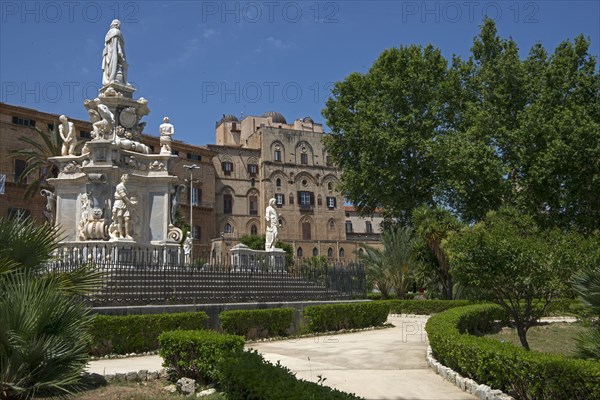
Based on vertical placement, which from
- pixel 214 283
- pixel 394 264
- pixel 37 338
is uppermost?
pixel 394 264

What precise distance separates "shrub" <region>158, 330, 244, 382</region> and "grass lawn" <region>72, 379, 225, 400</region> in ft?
1.36

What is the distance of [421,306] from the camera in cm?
2598

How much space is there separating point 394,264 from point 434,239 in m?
4.70

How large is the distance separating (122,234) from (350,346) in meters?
8.72

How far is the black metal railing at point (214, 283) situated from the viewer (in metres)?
14.7

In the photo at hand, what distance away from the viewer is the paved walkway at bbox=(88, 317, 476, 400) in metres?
8.84

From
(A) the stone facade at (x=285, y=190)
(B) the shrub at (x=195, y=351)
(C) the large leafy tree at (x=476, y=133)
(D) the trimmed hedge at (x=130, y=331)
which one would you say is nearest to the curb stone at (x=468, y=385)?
(B) the shrub at (x=195, y=351)

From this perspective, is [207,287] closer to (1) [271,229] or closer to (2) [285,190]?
(1) [271,229]

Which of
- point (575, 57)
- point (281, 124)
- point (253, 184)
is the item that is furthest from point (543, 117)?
point (281, 124)

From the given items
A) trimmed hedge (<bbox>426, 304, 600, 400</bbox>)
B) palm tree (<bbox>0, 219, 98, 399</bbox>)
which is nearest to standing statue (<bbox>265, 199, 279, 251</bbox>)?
trimmed hedge (<bbox>426, 304, 600, 400</bbox>)

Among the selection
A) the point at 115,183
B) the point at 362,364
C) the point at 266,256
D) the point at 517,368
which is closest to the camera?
the point at 517,368

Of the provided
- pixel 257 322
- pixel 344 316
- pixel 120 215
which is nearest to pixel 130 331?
pixel 257 322

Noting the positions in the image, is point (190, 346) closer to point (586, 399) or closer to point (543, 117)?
point (586, 399)

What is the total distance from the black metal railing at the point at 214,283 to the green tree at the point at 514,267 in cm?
727
